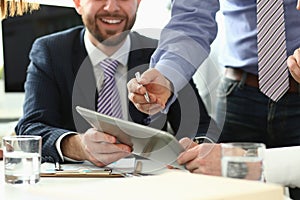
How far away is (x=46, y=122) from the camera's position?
6.81 feet

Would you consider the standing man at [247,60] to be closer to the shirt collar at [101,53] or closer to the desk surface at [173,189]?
the shirt collar at [101,53]

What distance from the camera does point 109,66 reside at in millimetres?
2197

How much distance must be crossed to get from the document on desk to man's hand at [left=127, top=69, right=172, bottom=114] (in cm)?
17

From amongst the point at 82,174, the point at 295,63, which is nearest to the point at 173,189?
the point at 82,174

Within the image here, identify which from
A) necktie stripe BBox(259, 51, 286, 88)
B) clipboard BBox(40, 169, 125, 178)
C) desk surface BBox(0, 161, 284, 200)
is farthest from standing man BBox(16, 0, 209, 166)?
desk surface BBox(0, 161, 284, 200)

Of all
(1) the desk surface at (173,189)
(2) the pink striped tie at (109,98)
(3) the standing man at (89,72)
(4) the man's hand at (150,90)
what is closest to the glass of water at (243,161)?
(1) the desk surface at (173,189)

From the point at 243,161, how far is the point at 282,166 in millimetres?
337

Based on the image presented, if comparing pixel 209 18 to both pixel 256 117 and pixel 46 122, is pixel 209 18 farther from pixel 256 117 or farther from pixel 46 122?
pixel 46 122

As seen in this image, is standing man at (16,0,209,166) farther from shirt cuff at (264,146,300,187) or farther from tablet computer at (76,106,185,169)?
shirt cuff at (264,146,300,187)

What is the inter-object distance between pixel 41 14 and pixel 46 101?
995 millimetres

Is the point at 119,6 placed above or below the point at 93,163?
above

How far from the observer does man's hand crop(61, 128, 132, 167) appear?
161cm

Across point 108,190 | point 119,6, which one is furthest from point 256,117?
point 108,190

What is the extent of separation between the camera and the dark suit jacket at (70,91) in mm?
2127
